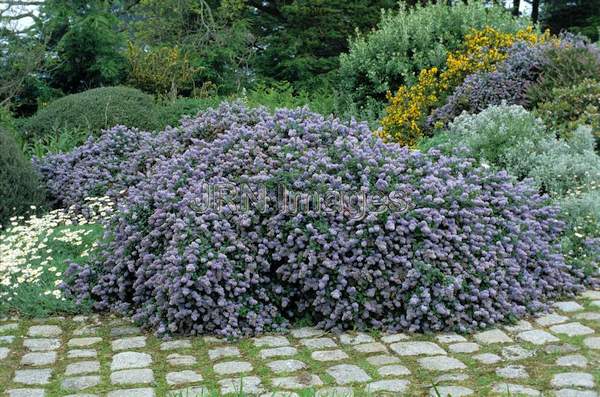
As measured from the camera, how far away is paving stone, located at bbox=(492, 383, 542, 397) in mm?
3615

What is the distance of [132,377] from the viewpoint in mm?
3898

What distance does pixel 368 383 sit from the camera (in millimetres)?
3791

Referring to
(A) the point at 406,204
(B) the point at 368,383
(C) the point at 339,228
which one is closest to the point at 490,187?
(A) the point at 406,204

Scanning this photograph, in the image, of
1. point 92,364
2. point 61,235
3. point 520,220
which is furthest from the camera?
point 61,235

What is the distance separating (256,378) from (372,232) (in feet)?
4.29

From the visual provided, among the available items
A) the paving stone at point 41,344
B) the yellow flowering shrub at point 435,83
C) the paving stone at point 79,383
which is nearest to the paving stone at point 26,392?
the paving stone at point 79,383

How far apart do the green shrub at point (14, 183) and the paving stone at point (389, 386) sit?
12.4 feet

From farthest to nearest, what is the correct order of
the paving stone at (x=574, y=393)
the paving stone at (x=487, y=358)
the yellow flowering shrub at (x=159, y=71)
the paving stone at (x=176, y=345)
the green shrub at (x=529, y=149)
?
the yellow flowering shrub at (x=159, y=71) < the green shrub at (x=529, y=149) < the paving stone at (x=176, y=345) < the paving stone at (x=487, y=358) < the paving stone at (x=574, y=393)

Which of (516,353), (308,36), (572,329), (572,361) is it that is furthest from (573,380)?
(308,36)

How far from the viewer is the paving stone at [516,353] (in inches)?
162

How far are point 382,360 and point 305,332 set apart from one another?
65 cm

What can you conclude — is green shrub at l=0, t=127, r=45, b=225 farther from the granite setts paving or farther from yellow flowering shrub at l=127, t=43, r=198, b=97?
yellow flowering shrub at l=127, t=43, r=198, b=97

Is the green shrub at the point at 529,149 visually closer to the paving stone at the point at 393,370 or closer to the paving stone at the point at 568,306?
the paving stone at the point at 568,306

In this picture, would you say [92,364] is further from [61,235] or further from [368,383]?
[61,235]
